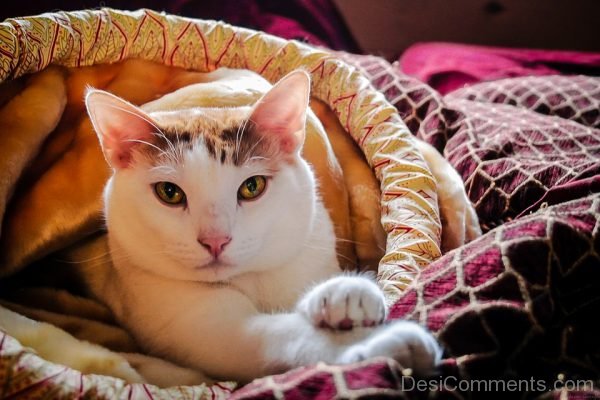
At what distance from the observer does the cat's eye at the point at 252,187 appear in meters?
0.85

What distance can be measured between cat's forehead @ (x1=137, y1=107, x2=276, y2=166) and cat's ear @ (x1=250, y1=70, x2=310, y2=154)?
2 centimetres

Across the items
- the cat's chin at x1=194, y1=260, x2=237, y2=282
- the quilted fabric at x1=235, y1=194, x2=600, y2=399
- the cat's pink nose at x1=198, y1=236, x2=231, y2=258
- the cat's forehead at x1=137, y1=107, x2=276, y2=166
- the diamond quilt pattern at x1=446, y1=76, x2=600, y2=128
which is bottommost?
the quilted fabric at x1=235, y1=194, x2=600, y2=399

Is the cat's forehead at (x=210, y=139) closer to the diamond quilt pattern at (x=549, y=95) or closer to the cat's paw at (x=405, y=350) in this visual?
the cat's paw at (x=405, y=350)

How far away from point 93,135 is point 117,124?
252 mm

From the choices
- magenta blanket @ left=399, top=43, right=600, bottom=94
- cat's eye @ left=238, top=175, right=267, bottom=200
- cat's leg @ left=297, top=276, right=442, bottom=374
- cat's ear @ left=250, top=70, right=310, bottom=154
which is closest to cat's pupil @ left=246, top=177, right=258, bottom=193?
cat's eye @ left=238, top=175, right=267, bottom=200

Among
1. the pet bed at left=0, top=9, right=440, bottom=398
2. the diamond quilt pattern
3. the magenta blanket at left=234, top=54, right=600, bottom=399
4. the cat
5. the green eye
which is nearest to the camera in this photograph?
the magenta blanket at left=234, top=54, right=600, bottom=399

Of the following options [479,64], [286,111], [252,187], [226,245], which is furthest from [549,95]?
[226,245]

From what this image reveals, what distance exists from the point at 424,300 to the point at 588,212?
30 cm

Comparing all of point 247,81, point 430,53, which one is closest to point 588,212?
point 247,81

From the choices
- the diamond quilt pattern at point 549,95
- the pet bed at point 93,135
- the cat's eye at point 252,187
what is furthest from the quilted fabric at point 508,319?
the diamond quilt pattern at point 549,95

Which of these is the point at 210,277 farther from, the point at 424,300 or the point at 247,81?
the point at 247,81

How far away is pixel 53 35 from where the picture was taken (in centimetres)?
106

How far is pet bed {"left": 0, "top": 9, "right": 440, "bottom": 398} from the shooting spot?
95cm

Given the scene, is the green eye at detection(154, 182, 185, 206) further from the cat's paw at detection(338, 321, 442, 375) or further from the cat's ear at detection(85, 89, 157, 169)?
the cat's paw at detection(338, 321, 442, 375)
